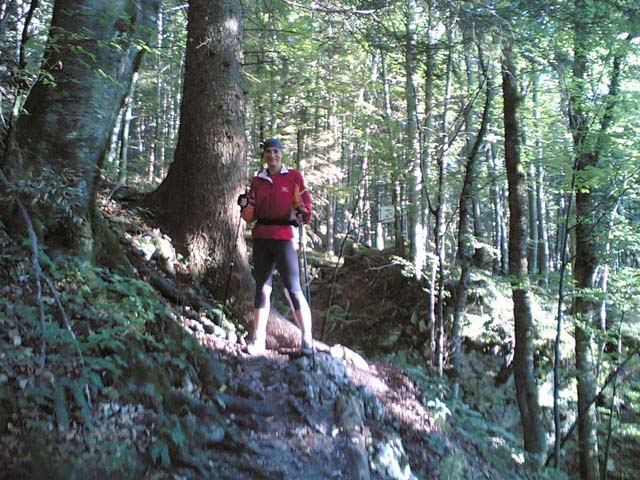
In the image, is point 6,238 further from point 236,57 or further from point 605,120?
point 605,120

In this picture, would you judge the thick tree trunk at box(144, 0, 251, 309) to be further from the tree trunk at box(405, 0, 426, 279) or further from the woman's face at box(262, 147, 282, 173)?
the tree trunk at box(405, 0, 426, 279)

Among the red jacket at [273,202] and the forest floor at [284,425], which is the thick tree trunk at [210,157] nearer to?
the forest floor at [284,425]

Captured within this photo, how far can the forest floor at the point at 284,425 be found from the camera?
255cm

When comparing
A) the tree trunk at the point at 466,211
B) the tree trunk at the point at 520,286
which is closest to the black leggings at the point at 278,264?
the tree trunk at the point at 520,286

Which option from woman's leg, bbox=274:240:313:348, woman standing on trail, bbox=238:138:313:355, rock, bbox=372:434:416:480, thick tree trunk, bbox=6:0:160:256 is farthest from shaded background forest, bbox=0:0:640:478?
rock, bbox=372:434:416:480

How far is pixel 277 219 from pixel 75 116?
6.83 ft

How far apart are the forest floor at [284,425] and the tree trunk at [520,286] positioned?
54.9 inches

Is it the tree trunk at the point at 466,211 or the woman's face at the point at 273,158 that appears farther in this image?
the tree trunk at the point at 466,211

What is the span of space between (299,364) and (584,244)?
7802 mm

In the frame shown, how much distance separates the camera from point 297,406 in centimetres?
400

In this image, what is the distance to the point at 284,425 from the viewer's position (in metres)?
3.70

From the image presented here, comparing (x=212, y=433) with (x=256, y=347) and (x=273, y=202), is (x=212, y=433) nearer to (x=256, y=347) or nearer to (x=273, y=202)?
(x=256, y=347)

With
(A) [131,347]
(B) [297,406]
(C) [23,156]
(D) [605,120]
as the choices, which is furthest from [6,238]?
(D) [605,120]

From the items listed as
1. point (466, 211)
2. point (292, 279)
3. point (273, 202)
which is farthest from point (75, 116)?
point (466, 211)
